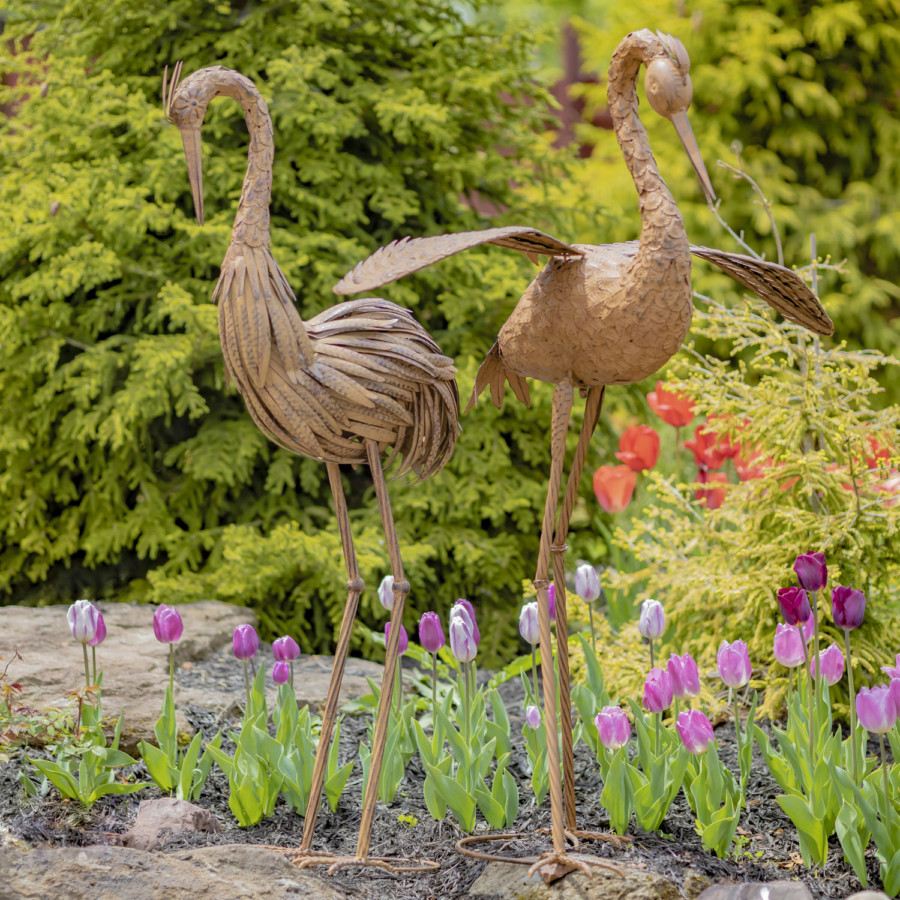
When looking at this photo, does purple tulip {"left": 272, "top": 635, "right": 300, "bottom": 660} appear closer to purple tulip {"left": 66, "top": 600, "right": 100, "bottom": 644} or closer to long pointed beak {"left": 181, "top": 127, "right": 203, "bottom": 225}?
purple tulip {"left": 66, "top": 600, "right": 100, "bottom": 644}

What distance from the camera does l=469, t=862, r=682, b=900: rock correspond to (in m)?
2.09

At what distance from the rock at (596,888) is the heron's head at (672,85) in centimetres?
145

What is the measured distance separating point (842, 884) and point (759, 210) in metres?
6.67

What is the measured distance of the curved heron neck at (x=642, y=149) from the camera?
204cm

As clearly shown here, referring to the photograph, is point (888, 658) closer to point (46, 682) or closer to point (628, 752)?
point (628, 752)

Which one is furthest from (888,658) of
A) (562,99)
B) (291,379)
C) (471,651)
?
(562,99)

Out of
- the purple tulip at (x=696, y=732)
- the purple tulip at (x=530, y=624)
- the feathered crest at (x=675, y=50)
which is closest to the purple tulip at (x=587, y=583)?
the purple tulip at (x=530, y=624)

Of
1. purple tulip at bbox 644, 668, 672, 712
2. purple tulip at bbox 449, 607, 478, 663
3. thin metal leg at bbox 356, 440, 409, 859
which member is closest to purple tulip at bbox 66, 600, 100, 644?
thin metal leg at bbox 356, 440, 409, 859

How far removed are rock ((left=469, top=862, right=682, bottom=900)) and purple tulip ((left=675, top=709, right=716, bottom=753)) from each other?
0.34 m

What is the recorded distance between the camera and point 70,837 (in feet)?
8.44

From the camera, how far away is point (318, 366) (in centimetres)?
228

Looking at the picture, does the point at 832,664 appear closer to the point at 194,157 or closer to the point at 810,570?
the point at 810,570

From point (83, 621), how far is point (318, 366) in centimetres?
105

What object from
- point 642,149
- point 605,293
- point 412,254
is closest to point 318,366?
point 412,254
